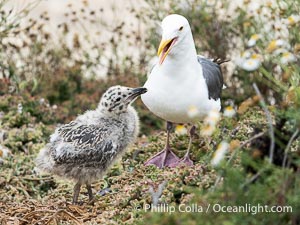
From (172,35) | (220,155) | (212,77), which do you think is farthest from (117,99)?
(220,155)

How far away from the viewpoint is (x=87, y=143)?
5559mm

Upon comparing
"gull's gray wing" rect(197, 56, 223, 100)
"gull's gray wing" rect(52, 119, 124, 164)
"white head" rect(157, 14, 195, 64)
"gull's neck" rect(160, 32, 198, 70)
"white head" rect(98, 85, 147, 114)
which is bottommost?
"gull's gray wing" rect(52, 119, 124, 164)

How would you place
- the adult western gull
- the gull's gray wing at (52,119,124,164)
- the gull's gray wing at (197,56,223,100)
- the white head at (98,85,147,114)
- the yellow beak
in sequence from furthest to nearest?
the gull's gray wing at (197,56,223,100)
the adult western gull
the yellow beak
the white head at (98,85,147,114)
the gull's gray wing at (52,119,124,164)

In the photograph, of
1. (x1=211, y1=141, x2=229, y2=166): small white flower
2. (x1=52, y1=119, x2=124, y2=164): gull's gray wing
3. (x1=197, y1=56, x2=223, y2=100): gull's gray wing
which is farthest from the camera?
(x1=197, y1=56, x2=223, y2=100): gull's gray wing

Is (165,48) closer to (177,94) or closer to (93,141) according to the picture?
(177,94)

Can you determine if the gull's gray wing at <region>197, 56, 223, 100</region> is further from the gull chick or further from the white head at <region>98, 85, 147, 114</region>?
the white head at <region>98, 85, 147, 114</region>

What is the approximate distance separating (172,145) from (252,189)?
323 centimetres

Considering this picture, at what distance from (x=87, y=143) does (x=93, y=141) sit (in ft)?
0.15

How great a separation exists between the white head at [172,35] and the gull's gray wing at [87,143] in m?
0.67

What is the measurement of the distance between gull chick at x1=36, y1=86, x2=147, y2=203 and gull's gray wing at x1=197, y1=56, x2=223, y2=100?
0.69 m

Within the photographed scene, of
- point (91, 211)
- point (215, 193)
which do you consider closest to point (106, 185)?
point (91, 211)

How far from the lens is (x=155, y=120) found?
8.95m

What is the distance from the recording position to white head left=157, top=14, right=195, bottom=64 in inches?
237

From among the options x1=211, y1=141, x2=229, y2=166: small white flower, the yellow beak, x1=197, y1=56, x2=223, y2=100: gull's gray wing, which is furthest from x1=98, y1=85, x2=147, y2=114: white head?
x1=211, y1=141, x2=229, y2=166: small white flower
